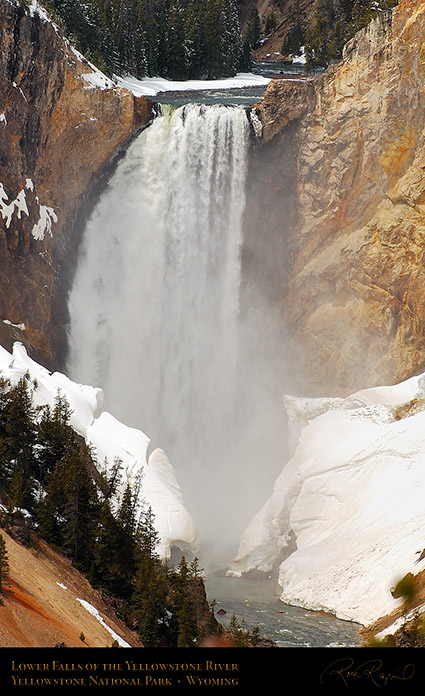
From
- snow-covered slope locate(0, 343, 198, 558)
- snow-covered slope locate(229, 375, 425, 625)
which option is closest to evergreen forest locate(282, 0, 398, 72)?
snow-covered slope locate(229, 375, 425, 625)

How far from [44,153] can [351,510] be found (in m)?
26.1

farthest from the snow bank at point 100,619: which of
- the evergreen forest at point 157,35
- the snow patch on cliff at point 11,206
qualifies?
the evergreen forest at point 157,35

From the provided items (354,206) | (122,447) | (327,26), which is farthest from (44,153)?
(327,26)

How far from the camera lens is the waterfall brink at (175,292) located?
46375 millimetres

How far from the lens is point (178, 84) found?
6162 centimetres

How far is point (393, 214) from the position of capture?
4175 centimetres

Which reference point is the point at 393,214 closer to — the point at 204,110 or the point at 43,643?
the point at 204,110

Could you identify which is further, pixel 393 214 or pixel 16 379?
pixel 393 214

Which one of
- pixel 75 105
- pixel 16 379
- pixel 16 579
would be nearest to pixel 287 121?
pixel 75 105

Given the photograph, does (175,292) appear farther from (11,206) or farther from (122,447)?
(122,447)

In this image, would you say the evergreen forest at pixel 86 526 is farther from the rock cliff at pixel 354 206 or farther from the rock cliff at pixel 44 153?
the rock cliff at pixel 354 206

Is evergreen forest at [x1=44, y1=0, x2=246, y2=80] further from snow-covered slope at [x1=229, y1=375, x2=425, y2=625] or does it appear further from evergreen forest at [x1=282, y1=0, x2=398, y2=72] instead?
snow-covered slope at [x1=229, y1=375, x2=425, y2=625]

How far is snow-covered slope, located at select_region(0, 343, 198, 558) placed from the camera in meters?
34.3
